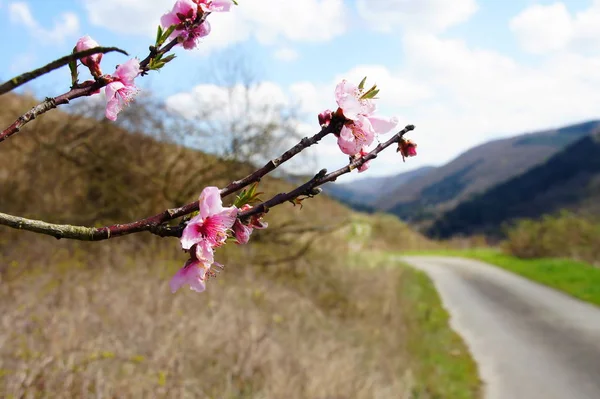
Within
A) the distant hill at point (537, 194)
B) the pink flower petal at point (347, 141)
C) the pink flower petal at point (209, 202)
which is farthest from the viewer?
the distant hill at point (537, 194)

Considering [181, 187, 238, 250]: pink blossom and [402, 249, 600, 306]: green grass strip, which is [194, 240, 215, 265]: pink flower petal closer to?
[181, 187, 238, 250]: pink blossom

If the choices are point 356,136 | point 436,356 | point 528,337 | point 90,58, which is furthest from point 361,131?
point 528,337

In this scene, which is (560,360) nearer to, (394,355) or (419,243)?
(394,355)

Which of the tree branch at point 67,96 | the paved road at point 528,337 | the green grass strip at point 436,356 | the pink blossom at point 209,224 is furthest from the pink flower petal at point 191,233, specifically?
the paved road at point 528,337

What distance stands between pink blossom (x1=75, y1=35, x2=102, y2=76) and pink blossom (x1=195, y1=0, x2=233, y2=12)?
26cm

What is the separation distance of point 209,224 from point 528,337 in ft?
31.4

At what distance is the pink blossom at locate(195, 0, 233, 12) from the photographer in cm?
122

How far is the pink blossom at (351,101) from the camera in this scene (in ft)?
3.68

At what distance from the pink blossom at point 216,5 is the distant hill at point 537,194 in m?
98.2

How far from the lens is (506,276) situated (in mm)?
16938

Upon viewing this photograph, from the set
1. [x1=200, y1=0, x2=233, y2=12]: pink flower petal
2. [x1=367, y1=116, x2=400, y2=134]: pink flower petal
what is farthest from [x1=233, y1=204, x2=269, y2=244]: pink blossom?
[x1=200, y1=0, x2=233, y2=12]: pink flower petal

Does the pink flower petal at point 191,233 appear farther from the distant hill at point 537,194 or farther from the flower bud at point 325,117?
the distant hill at point 537,194

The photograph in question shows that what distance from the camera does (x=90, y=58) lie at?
113 centimetres

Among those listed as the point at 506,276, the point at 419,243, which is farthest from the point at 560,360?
the point at 419,243
